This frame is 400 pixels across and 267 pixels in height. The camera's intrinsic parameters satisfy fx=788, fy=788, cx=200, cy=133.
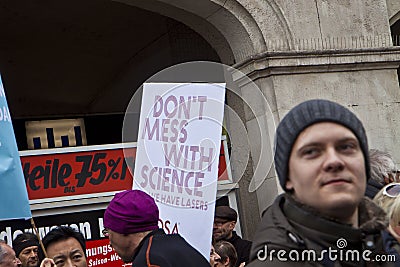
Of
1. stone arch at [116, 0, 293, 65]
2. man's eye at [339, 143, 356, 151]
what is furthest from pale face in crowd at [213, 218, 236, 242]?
man's eye at [339, 143, 356, 151]

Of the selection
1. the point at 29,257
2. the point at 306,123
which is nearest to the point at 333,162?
the point at 306,123

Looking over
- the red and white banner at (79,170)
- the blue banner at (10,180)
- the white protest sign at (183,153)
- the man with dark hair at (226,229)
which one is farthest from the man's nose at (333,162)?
the red and white banner at (79,170)

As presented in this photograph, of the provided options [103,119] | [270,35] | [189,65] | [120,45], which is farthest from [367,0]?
[103,119]

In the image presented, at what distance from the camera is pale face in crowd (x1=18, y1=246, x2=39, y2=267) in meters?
5.63

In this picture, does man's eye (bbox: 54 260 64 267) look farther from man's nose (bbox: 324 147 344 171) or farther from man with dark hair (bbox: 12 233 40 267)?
man's nose (bbox: 324 147 344 171)

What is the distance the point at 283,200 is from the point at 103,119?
11.1 m

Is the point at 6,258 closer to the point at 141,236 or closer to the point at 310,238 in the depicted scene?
the point at 141,236

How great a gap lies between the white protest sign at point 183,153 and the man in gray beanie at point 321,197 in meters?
3.29

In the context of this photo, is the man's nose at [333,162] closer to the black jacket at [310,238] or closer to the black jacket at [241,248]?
the black jacket at [310,238]

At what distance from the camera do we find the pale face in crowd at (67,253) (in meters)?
4.87

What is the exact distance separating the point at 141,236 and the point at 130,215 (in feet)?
0.38

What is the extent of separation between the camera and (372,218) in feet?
7.25

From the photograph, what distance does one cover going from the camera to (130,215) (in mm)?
3814

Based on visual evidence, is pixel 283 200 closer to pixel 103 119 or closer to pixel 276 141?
pixel 276 141
